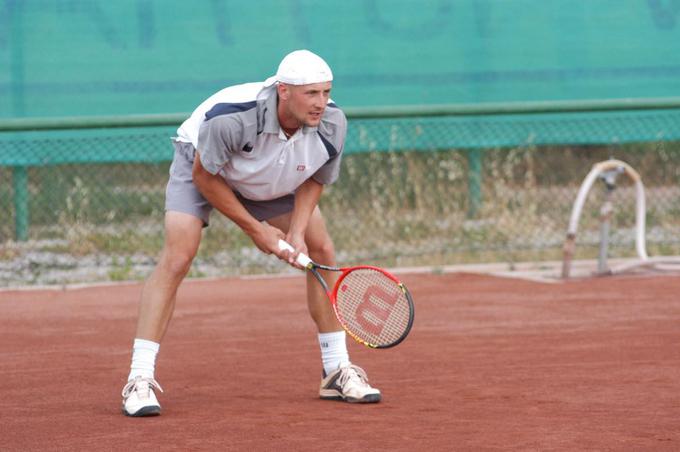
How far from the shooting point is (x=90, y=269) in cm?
981

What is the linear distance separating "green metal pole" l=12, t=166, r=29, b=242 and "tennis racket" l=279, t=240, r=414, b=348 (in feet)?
16.3

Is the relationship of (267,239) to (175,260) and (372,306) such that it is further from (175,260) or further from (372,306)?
(372,306)

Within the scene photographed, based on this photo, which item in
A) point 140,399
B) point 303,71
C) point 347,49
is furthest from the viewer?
point 347,49

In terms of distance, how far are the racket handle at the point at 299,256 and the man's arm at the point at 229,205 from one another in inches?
0.9

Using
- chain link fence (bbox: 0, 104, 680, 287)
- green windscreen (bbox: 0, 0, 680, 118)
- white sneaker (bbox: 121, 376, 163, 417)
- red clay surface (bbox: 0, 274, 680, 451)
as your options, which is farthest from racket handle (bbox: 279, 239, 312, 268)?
green windscreen (bbox: 0, 0, 680, 118)

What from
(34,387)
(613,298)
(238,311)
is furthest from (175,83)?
(34,387)

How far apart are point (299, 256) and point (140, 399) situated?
2.72 feet

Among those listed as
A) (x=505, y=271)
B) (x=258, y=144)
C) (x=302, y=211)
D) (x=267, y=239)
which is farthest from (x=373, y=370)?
(x=505, y=271)

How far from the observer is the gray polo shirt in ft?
17.1

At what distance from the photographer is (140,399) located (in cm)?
528

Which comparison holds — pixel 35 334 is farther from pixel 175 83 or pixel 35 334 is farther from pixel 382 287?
pixel 175 83

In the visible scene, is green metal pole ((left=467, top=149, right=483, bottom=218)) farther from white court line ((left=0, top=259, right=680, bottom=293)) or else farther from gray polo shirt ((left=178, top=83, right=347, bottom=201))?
gray polo shirt ((left=178, top=83, right=347, bottom=201))

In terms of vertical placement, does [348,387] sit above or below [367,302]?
below

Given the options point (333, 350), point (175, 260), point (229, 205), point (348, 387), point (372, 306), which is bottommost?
point (348, 387)
